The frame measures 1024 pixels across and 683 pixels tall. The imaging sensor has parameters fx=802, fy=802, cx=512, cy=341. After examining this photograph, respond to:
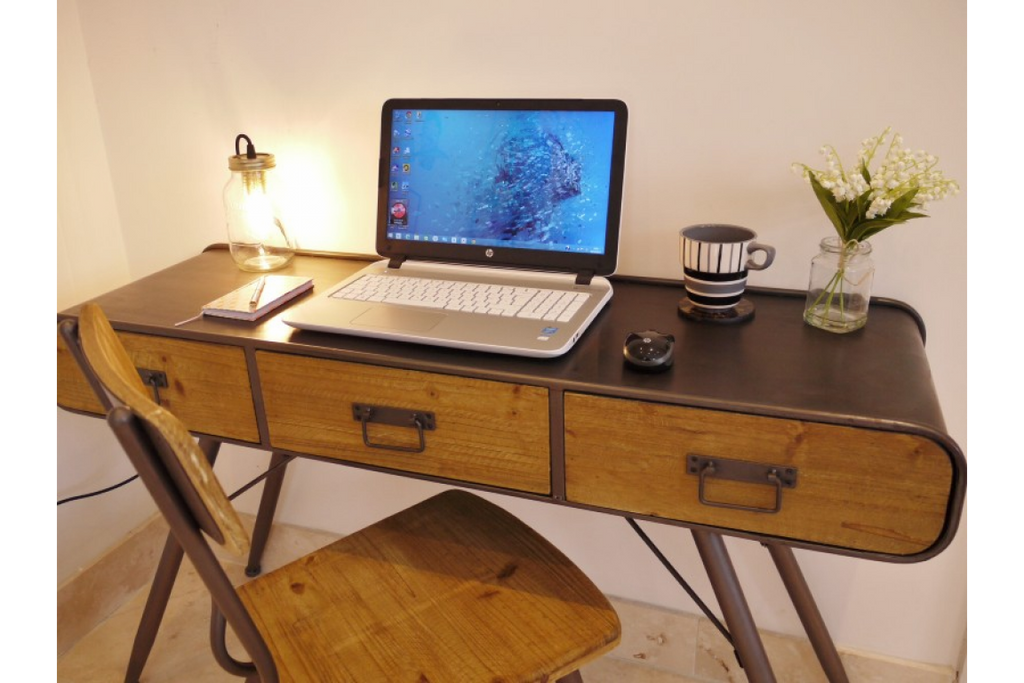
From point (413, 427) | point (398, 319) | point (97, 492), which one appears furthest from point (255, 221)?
point (97, 492)

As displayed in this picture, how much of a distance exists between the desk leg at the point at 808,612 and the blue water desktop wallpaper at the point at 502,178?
1.91 ft

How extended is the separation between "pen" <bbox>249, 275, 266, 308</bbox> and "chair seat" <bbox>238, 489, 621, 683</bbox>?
0.38m

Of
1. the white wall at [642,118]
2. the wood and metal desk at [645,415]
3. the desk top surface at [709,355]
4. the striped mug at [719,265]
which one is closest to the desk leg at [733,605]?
the wood and metal desk at [645,415]

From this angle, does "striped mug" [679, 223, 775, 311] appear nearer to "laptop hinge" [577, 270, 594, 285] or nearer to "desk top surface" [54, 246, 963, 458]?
"desk top surface" [54, 246, 963, 458]

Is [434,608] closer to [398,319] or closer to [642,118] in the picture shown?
[398,319]

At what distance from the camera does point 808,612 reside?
52.3 inches

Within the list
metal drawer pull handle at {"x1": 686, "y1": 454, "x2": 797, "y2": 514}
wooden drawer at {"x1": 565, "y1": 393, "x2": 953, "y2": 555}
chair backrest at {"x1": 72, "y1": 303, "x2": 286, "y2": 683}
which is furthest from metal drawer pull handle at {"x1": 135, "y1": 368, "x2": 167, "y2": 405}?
metal drawer pull handle at {"x1": 686, "y1": 454, "x2": 797, "y2": 514}

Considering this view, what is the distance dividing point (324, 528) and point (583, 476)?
3.36 ft

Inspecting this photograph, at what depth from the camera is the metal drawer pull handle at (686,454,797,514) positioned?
896 mm

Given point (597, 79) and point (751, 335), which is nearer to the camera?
point (751, 335)

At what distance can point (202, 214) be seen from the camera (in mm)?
1609

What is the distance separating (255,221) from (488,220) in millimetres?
469
